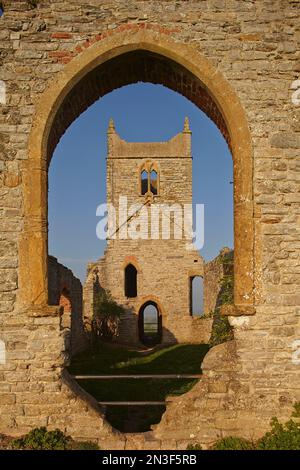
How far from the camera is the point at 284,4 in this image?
4930 millimetres

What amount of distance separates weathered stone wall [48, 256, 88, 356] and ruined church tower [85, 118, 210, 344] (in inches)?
100

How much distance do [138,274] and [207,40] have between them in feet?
47.4

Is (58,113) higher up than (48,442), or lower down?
higher up

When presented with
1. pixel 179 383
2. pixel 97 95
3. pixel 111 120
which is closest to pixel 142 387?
pixel 179 383

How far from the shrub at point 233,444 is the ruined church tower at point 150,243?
12895mm

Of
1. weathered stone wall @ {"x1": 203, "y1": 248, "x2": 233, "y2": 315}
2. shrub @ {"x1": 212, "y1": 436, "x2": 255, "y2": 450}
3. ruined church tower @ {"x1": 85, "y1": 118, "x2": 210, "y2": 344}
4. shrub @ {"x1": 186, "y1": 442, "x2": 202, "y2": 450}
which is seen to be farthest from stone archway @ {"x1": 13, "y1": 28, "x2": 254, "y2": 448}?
ruined church tower @ {"x1": 85, "y1": 118, "x2": 210, "y2": 344}

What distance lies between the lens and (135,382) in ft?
28.1

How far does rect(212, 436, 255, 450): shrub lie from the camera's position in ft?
14.5

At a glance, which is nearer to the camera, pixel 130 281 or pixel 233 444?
pixel 233 444

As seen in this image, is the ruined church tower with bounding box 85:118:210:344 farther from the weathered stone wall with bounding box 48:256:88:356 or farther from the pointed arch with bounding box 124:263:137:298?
the weathered stone wall with bounding box 48:256:88:356

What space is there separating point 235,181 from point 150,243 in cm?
1406

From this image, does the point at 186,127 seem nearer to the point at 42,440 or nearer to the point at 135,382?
the point at 135,382

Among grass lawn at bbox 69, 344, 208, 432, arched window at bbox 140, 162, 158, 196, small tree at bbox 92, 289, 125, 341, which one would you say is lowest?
grass lawn at bbox 69, 344, 208, 432

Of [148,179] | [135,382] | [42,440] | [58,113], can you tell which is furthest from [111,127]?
[42,440]
